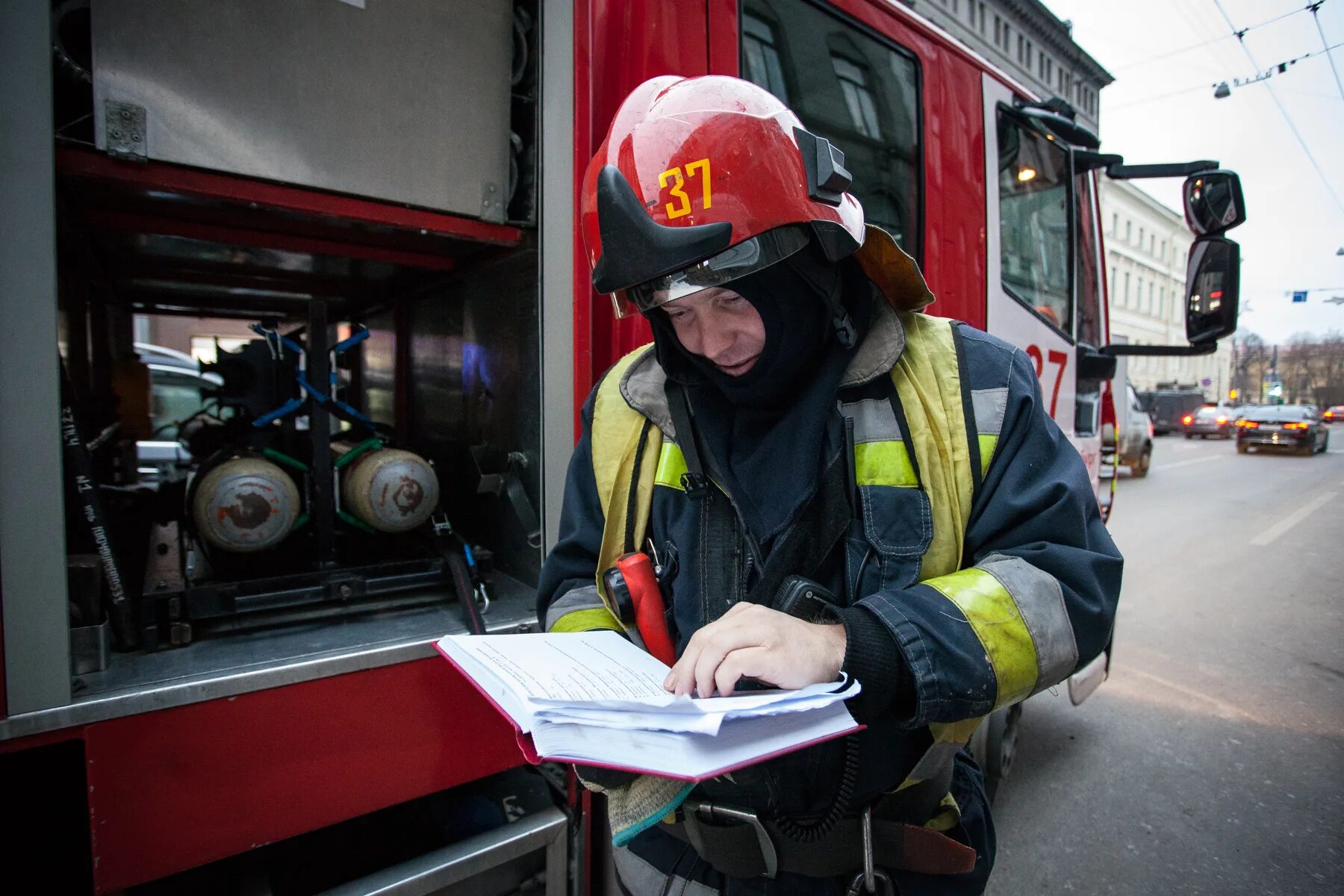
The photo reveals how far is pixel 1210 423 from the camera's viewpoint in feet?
82.6

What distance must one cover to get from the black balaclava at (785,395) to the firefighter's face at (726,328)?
0.02 meters

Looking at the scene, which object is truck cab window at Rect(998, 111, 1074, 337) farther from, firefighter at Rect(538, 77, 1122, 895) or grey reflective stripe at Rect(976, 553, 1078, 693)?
grey reflective stripe at Rect(976, 553, 1078, 693)

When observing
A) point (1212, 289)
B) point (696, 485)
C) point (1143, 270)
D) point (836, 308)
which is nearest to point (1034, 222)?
point (1212, 289)

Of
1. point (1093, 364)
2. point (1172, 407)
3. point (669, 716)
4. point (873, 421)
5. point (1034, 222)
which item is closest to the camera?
point (669, 716)

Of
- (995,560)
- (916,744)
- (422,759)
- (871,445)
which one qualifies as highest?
(871,445)

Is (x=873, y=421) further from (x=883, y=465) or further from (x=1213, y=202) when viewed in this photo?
(x=1213, y=202)

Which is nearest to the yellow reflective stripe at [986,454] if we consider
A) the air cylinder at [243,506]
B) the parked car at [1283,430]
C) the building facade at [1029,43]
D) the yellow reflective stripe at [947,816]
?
the yellow reflective stripe at [947,816]

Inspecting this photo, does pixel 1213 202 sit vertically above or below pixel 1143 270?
below

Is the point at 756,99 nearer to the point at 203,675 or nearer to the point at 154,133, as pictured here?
the point at 154,133

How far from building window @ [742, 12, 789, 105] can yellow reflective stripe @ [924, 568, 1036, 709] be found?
1573mm

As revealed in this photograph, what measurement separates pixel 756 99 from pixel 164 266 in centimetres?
237

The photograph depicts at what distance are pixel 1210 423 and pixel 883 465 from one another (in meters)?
30.6

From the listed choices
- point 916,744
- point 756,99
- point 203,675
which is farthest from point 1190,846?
point 203,675

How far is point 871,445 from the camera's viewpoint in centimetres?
112
